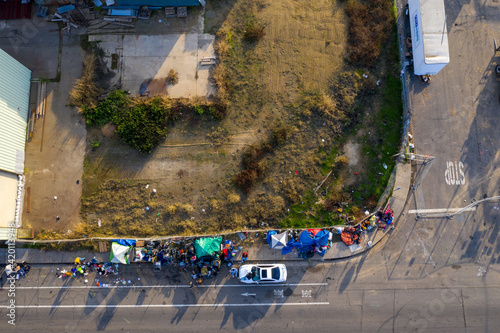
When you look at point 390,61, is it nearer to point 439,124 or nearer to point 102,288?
point 439,124

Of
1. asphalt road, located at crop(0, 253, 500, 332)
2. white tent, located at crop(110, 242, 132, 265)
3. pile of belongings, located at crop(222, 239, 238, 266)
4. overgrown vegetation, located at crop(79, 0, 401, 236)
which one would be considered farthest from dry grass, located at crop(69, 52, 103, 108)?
pile of belongings, located at crop(222, 239, 238, 266)

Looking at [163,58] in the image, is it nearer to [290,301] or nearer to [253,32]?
[253,32]

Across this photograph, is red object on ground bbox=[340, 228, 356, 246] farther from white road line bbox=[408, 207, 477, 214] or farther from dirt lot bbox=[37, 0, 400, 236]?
white road line bbox=[408, 207, 477, 214]

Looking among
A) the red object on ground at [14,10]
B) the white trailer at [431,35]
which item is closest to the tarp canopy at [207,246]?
the white trailer at [431,35]

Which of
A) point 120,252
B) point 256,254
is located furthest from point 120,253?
point 256,254

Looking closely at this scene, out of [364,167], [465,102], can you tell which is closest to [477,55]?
[465,102]

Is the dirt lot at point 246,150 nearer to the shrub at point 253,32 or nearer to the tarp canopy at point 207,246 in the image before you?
the shrub at point 253,32
